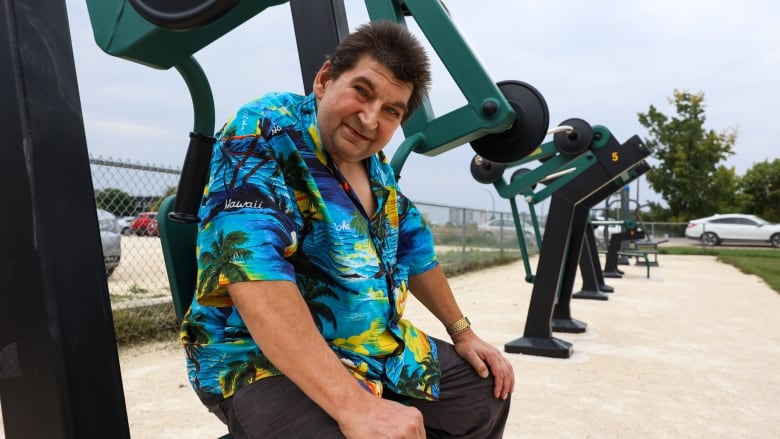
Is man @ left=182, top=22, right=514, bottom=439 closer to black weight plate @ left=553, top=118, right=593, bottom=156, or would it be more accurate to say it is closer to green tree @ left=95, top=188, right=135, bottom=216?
black weight plate @ left=553, top=118, right=593, bottom=156

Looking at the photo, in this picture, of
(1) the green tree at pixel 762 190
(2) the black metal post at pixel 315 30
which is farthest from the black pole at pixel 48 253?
(1) the green tree at pixel 762 190

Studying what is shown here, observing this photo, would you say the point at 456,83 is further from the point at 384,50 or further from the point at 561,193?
the point at 561,193

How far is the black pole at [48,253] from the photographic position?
36.5 inches

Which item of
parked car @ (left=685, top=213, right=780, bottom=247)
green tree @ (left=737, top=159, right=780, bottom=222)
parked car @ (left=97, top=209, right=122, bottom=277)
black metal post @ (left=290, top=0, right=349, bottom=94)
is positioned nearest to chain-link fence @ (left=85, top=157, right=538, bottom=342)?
parked car @ (left=97, top=209, right=122, bottom=277)

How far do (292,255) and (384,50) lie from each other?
49 cm

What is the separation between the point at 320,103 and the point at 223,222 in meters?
0.39

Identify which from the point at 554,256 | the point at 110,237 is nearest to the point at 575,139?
the point at 554,256

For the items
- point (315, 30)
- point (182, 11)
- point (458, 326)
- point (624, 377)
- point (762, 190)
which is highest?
point (762, 190)

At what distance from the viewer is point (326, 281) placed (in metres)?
1.23

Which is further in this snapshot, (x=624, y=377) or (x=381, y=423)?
(x=624, y=377)

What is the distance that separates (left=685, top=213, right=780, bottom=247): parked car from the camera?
846 inches

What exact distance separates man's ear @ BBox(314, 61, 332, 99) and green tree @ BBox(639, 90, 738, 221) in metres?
27.1

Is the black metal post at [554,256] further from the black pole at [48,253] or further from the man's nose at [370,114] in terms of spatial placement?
the black pole at [48,253]

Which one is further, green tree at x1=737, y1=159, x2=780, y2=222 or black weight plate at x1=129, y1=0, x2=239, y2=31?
green tree at x1=737, y1=159, x2=780, y2=222
